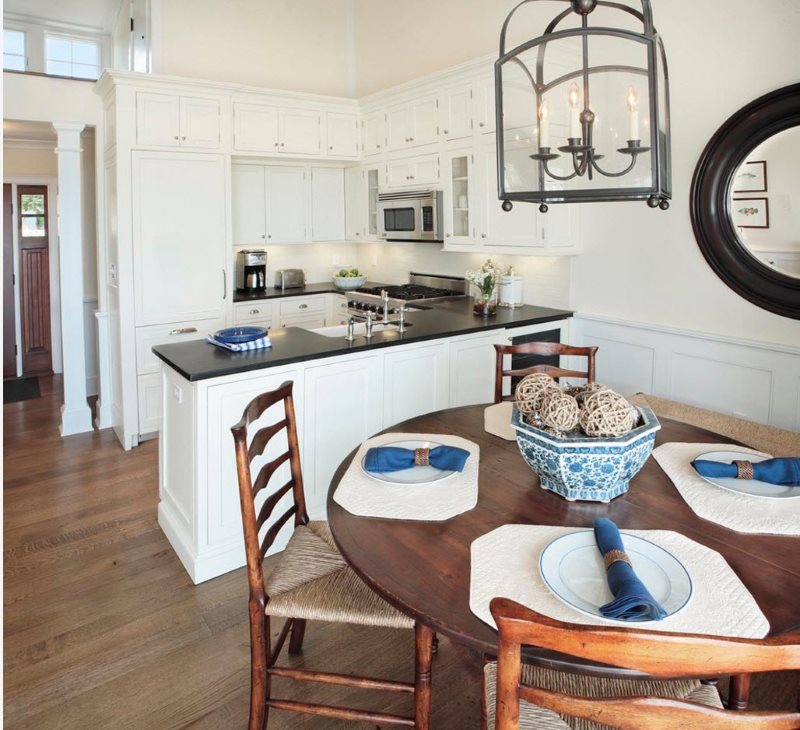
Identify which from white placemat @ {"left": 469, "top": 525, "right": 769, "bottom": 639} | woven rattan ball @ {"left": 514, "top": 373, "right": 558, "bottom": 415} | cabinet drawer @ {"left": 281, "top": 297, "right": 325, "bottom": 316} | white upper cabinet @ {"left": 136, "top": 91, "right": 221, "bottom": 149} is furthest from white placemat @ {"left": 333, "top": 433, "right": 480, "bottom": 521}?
cabinet drawer @ {"left": 281, "top": 297, "right": 325, "bottom": 316}

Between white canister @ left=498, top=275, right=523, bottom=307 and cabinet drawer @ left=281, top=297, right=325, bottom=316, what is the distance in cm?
192

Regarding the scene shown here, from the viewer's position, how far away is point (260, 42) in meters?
5.37

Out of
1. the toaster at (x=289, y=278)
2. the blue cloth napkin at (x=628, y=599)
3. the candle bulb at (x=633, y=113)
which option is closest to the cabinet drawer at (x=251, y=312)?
the toaster at (x=289, y=278)

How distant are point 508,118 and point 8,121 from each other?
4.25 m

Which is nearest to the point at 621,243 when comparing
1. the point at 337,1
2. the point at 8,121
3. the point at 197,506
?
the point at 197,506

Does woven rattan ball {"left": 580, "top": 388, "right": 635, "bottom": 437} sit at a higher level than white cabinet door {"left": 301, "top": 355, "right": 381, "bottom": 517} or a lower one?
higher

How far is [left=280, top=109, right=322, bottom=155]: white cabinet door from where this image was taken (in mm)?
5078

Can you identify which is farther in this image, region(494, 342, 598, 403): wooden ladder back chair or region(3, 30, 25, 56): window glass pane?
region(3, 30, 25, 56): window glass pane

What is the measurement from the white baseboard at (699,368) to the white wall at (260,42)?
346cm

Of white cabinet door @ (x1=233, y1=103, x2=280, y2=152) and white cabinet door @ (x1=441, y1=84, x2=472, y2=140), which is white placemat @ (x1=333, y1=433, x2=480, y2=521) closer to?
white cabinet door @ (x1=441, y1=84, x2=472, y2=140)

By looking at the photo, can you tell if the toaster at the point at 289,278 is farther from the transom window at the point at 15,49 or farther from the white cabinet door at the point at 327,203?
the transom window at the point at 15,49

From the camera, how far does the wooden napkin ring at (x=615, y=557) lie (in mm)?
1274

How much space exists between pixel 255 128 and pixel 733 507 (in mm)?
4432

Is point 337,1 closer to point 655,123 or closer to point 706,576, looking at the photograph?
point 655,123
